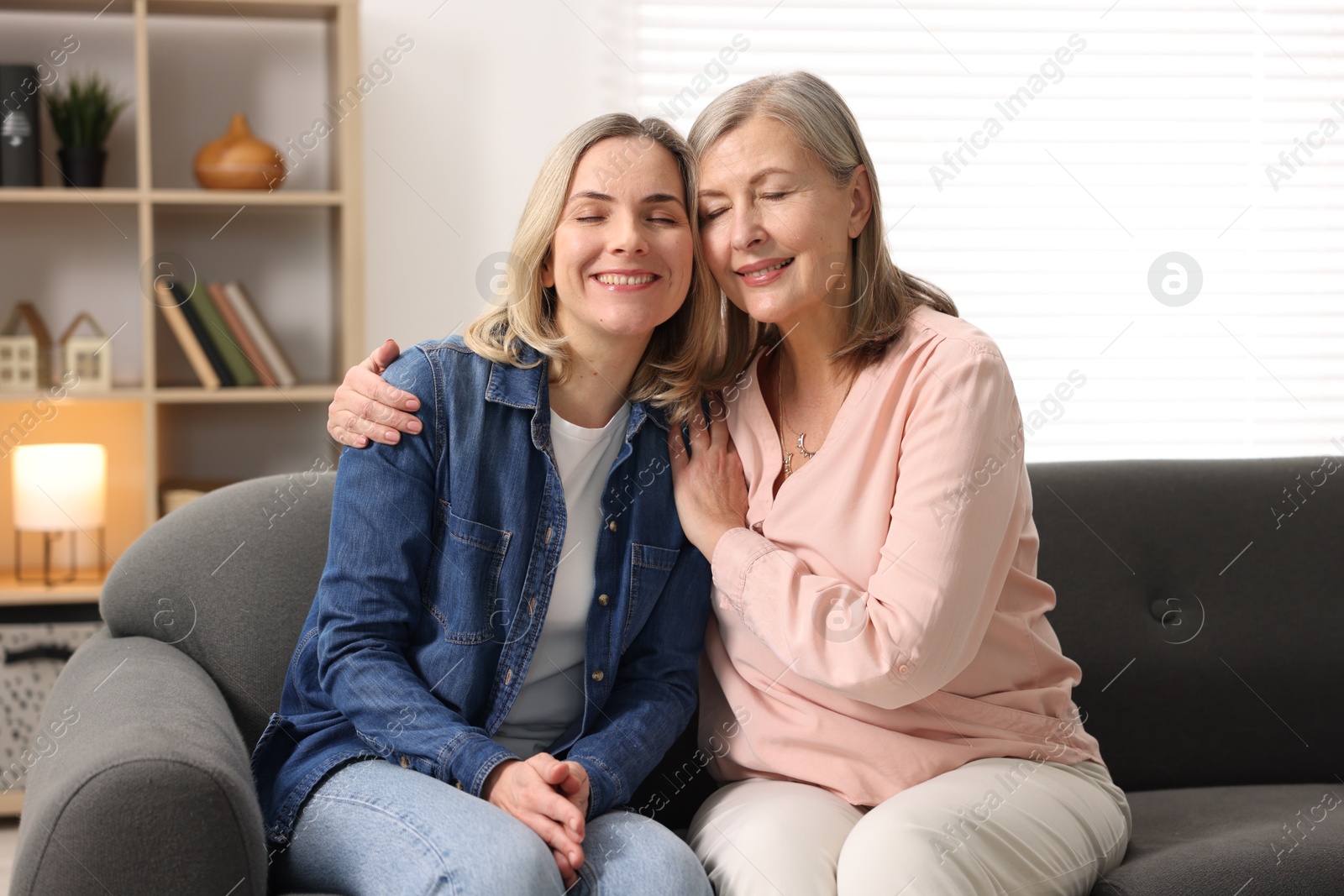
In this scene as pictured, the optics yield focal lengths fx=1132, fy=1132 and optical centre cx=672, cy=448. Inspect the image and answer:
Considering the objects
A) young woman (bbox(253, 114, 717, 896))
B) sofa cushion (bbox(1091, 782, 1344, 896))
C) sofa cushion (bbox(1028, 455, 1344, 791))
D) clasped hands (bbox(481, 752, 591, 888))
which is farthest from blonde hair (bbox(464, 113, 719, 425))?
sofa cushion (bbox(1091, 782, 1344, 896))

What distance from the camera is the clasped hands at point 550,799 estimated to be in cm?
119

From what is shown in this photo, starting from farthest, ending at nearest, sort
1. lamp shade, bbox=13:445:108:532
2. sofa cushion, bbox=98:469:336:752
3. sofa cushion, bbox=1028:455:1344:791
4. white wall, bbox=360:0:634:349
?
white wall, bbox=360:0:634:349
lamp shade, bbox=13:445:108:532
sofa cushion, bbox=1028:455:1344:791
sofa cushion, bbox=98:469:336:752

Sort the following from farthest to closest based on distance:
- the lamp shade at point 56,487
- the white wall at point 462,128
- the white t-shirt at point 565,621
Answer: the white wall at point 462,128, the lamp shade at point 56,487, the white t-shirt at point 565,621

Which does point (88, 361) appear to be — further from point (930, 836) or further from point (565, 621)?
point (930, 836)

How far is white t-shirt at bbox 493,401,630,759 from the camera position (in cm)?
143

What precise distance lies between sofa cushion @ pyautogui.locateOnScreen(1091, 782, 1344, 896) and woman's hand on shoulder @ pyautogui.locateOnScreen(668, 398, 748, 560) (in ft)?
2.05

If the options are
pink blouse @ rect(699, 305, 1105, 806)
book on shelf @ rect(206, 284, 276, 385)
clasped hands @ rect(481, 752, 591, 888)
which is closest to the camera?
clasped hands @ rect(481, 752, 591, 888)

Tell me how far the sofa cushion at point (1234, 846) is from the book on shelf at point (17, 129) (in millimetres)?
2605

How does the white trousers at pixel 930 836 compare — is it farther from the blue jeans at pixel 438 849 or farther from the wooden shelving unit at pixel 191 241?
the wooden shelving unit at pixel 191 241

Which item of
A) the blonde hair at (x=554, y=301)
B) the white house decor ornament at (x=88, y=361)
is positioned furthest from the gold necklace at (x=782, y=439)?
the white house decor ornament at (x=88, y=361)

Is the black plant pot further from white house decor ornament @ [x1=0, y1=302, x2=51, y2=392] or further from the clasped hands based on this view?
the clasped hands

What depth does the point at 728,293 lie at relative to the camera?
60.1 inches

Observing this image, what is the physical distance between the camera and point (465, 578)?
4.48 feet

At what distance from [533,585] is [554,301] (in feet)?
1.32
